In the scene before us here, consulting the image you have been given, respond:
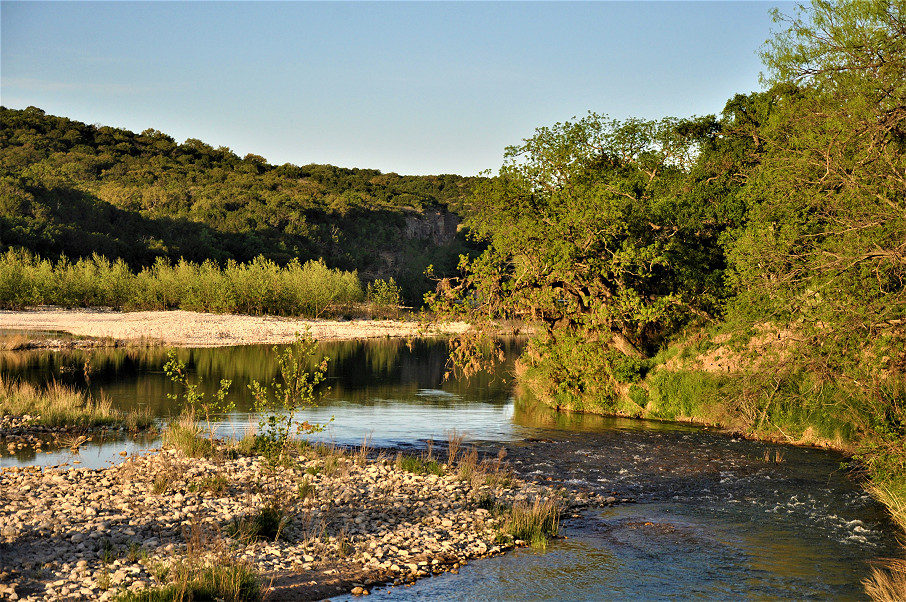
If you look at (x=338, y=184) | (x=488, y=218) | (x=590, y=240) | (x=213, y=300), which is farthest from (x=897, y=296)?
(x=338, y=184)

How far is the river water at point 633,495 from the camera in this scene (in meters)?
12.5

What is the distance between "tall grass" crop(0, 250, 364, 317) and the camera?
74.4m

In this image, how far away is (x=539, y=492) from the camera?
17.5 metres

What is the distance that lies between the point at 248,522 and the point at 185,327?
54.7 m

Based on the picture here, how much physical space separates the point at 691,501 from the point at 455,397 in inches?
730

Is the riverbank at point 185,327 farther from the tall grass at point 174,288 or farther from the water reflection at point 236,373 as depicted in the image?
the water reflection at point 236,373

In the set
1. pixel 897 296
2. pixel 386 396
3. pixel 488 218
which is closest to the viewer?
pixel 897 296

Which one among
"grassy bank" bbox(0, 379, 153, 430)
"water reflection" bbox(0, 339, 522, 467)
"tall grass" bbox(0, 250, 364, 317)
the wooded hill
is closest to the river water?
"water reflection" bbox(0, 339, 522, 467)

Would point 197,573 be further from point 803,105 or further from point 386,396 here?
point 386,396

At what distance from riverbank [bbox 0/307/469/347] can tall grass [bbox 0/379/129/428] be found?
25.3 meters

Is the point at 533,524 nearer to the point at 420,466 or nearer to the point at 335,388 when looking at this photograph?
the point at 420,466

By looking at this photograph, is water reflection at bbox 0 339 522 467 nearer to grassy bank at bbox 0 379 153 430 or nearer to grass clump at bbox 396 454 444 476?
grassy bank at bbox 0 379 153 430

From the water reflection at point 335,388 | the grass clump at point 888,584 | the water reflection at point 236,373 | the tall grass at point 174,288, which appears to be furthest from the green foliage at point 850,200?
the tall grass at point 174,288

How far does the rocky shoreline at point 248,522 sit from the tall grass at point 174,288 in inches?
2458
